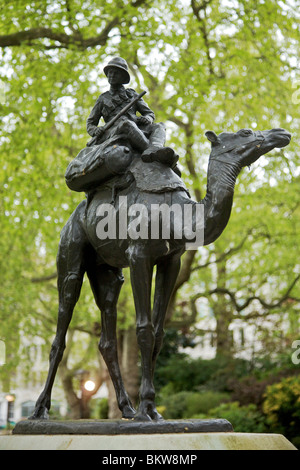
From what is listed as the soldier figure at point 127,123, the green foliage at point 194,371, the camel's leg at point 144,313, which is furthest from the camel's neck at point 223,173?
the green foliage at point 194,371

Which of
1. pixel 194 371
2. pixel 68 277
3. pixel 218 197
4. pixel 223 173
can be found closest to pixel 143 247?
pixel 218 197

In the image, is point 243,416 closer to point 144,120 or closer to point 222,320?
point 222,320

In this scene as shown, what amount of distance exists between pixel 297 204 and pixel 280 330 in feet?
19.0

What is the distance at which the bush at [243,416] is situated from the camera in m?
13.7

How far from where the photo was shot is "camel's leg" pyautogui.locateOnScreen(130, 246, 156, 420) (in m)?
4.70

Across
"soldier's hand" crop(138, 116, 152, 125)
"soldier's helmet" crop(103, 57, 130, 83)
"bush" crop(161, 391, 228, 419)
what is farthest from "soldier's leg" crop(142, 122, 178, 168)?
"bush" crop(161, 391, 228, 419)

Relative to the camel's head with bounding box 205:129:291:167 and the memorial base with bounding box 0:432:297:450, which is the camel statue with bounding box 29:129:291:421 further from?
the memorial base with bounding box 0:432:297:450

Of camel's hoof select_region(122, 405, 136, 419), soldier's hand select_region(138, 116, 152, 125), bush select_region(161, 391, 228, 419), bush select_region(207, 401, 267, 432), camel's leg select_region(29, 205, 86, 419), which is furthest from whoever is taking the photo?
bush select_region(161, 391, 228, 419)

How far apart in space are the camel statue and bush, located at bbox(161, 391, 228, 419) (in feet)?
37.0

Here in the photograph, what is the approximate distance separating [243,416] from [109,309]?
30.9 feet
